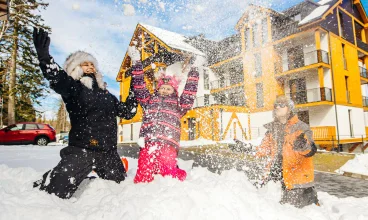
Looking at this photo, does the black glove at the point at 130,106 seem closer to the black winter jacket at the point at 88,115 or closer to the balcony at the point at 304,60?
the black winter jacket at the point at 88,115

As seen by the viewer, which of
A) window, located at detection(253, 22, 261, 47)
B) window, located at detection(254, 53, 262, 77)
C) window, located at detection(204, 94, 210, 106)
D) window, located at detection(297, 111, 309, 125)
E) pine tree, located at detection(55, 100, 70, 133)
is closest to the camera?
window, located at detection(297, 111, 309, 125)

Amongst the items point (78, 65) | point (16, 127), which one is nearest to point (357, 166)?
point (78, 65)

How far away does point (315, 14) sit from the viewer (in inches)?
726

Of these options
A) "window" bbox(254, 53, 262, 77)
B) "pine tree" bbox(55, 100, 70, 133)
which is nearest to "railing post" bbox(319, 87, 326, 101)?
"window" bbox(254, 53, 262, 77)

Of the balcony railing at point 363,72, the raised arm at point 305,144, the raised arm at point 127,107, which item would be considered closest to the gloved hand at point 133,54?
the raised arm at point 127,107

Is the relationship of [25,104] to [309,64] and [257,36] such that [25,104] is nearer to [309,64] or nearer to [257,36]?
[257,36]

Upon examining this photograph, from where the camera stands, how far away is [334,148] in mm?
16266

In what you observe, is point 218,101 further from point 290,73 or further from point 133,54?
point 133,54

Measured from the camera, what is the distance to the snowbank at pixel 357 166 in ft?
23.7

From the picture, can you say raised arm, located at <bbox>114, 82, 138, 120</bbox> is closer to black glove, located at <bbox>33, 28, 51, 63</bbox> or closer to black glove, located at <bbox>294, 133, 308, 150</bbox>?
black glove, located at <bbox>33, 28, 51, 63</bbox>

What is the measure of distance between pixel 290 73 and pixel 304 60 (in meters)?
1.45

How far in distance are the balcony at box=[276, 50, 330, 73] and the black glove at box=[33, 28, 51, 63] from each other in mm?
19481

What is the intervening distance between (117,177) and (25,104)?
19496 mm

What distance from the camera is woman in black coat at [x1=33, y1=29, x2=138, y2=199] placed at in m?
2.31
